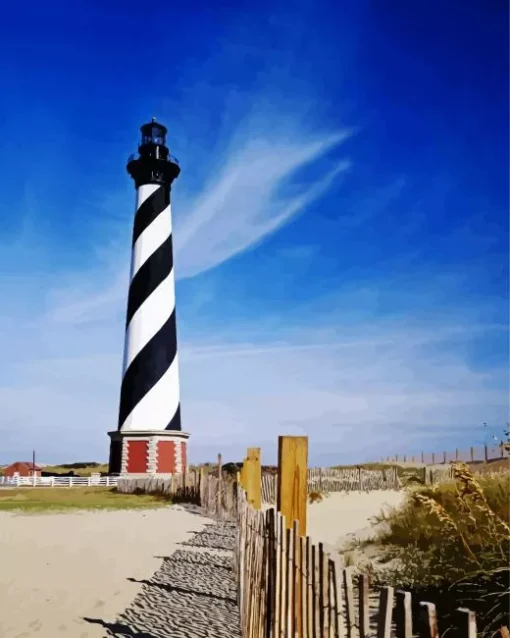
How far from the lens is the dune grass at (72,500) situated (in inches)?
782

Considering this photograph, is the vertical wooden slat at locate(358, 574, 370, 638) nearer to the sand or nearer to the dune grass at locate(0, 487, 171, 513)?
the sand

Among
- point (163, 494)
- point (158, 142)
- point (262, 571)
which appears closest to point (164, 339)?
point (163, 494)

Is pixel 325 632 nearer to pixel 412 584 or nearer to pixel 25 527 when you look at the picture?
pixel 412 584

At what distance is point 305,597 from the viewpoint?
357cm

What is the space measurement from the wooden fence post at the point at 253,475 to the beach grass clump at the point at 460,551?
1878 millimetres

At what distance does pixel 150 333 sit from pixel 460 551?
20.8 m

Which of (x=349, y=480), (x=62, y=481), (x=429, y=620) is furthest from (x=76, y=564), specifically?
(x=349, y=480)

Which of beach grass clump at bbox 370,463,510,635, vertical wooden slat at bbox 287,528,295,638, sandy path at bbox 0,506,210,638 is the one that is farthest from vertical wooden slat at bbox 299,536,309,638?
sandy path at bbox 0,506,210,638

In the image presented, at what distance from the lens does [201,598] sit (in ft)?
24.6

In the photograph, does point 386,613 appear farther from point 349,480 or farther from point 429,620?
point 349,480

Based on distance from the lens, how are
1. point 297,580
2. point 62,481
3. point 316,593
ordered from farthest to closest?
point 62,481 → point 297,580 → point 316,593

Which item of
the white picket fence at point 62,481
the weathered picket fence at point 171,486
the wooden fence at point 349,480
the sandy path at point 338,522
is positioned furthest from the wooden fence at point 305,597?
the wooden fence at point 349,480

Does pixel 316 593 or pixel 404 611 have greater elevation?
pixel 404 611

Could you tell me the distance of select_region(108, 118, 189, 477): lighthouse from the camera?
26234mm
